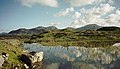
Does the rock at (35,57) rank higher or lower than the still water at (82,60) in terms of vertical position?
higher

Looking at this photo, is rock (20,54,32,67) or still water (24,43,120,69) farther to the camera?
rock (20,54,32,67)

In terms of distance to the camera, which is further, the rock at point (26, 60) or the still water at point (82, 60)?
the rock at point (26, 60)

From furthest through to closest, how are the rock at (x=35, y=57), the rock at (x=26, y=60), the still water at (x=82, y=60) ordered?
the rock at (x=35, y=57), the rock at (x=26, y=60), the still water at (x=82, y=60)

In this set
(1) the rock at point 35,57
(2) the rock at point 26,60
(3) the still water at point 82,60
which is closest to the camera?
(3) the still water at point 82,60

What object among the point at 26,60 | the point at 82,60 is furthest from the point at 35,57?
the point at 82,60

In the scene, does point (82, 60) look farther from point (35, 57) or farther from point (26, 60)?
point (26, 60)

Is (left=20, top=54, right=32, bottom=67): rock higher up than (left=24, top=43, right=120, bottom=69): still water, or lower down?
higher up

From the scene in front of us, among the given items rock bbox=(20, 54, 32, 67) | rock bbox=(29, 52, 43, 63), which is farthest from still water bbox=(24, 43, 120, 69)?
rock bbox=(20, 54, 32, 67)

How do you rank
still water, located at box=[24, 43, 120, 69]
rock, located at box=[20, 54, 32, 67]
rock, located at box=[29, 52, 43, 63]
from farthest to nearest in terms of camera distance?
rock, located at box=[29, 52, 43, 63], rock, located at box=[20, 54, 32, 67], still water, located at box=[24, 43, 120, 69]

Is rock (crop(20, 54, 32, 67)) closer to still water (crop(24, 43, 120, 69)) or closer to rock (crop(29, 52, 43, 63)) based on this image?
rock (crop(29, 52, 43, 63))

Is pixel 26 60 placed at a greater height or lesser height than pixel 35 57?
lesser

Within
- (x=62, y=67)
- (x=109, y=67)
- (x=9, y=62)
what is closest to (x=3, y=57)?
(x=9, y=62)

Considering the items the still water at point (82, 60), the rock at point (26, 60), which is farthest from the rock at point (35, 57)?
the still water at point (82, 60)

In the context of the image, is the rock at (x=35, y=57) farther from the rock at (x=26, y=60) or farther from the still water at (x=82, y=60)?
the still water at (x=82, y=60)
